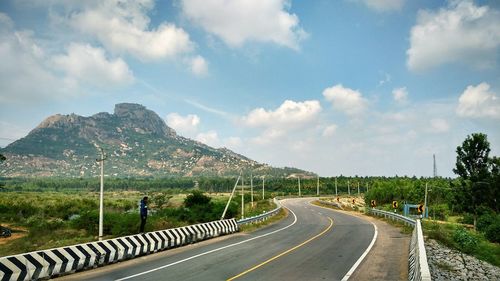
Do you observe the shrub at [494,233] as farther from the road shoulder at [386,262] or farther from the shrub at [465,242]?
the road shoulder at [386,262]

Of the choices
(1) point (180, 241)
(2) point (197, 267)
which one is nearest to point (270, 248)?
Answer: (1) point (180, 241)

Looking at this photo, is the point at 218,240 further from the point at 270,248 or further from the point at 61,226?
the point at 61,226

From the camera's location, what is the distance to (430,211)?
9700cm

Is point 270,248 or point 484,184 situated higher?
point 484,184

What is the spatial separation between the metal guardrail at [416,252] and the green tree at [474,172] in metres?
15.4

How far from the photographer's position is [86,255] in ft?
57.1

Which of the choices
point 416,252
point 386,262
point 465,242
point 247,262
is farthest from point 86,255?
point 465,242

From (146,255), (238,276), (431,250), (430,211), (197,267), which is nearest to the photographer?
(238,276)

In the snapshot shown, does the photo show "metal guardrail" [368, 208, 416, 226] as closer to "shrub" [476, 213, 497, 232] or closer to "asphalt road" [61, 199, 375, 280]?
"asphalt road" [61, 199, 375, 280]

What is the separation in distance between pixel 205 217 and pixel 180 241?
2242 cm

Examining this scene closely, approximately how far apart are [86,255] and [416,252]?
42.5ft

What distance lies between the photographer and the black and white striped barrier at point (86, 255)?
1424 cm

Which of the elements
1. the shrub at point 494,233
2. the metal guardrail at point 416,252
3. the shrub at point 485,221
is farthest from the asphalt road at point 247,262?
the shrub at point 485,221

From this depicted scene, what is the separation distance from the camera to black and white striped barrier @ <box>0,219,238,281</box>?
14.2 metres
